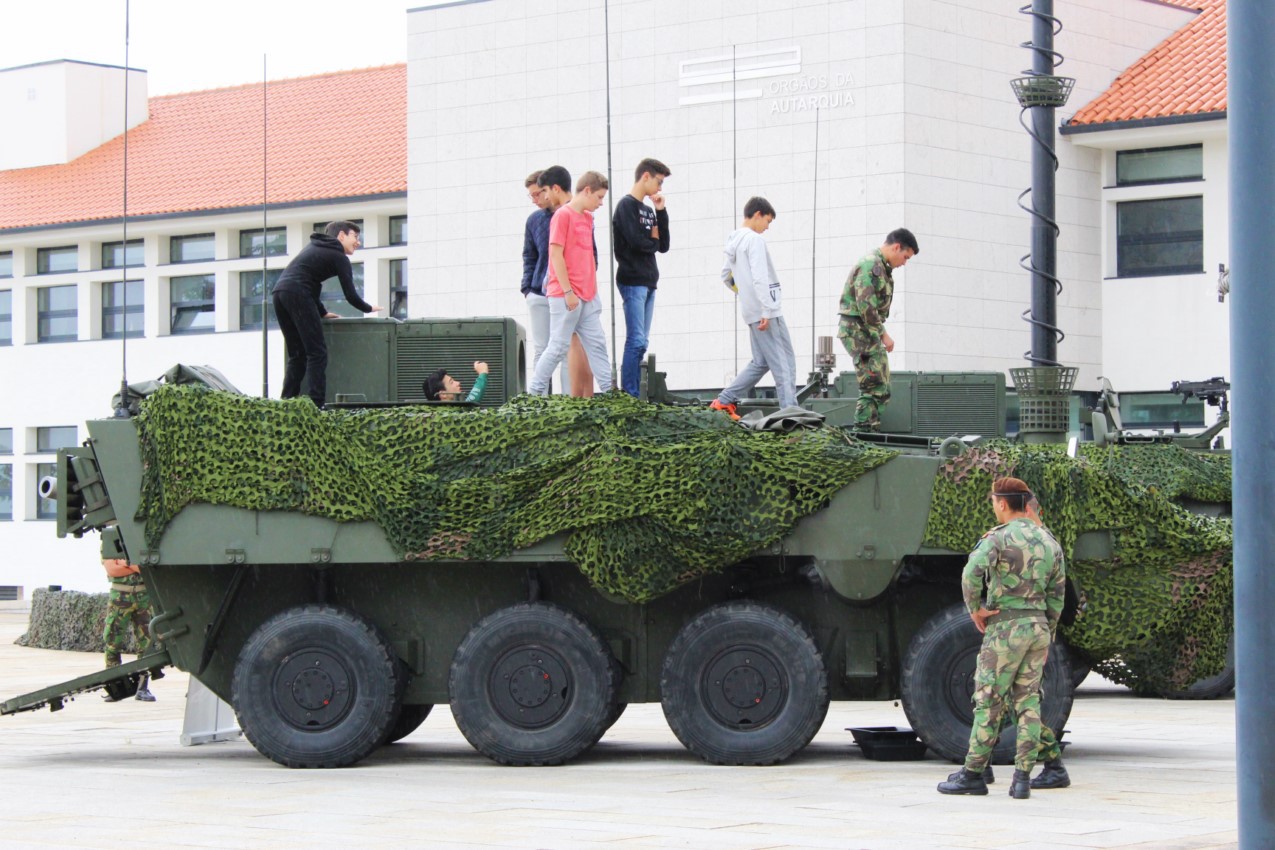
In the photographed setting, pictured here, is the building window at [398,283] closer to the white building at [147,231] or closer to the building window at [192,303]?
the white building at [147,231]

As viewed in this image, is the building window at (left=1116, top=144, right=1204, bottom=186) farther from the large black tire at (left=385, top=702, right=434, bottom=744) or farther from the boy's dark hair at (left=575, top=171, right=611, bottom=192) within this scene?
the large black tire at (left=385, top=702, right=434, bottom=744)

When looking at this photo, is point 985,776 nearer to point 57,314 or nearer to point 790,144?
point 790,144

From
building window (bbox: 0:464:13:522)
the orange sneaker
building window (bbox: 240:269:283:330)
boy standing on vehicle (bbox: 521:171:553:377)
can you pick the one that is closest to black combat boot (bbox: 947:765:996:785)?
the orange sneaker

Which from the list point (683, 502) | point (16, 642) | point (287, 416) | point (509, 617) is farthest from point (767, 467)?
point (16, 642)

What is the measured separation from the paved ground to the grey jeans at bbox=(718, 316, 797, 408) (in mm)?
2434

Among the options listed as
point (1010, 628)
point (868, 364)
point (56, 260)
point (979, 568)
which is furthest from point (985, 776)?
point (56, 260)

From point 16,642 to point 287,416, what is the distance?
16.8 m

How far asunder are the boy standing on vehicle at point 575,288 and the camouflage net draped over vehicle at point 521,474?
3.15 feet

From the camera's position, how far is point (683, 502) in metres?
12.6

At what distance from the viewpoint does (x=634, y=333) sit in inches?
562

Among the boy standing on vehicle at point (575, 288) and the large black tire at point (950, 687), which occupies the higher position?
the boy standing on vehicle at point (575, 288)

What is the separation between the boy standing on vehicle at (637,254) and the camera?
47.1ft

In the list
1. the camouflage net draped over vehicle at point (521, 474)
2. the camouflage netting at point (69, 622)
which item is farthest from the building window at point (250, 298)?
the camouflage net draped over vehicle at point (521, 474)

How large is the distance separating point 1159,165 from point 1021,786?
23.3 metres
